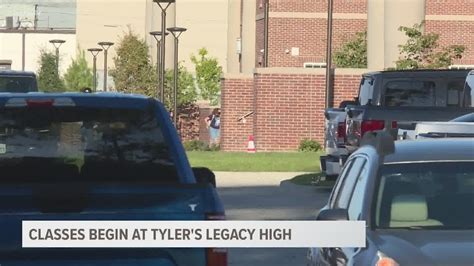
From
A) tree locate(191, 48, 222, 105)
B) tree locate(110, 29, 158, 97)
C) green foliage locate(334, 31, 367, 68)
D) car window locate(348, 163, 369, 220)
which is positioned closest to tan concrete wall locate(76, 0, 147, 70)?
tree locate(191, 48, 222, 105)

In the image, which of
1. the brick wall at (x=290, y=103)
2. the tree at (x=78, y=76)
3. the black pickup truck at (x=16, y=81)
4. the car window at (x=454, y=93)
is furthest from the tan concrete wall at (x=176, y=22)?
the car window at (x=454, y=93)

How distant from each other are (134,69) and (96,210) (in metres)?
43.5

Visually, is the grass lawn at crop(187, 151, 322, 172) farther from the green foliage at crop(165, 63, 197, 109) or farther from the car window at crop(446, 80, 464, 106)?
the green foliage at crop(165, 63, 197, 109)

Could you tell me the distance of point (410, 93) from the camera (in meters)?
18.8

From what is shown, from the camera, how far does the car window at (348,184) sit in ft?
25.8

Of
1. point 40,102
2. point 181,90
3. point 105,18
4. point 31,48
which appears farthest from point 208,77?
point 40,102

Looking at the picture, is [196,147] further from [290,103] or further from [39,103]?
[39,103]

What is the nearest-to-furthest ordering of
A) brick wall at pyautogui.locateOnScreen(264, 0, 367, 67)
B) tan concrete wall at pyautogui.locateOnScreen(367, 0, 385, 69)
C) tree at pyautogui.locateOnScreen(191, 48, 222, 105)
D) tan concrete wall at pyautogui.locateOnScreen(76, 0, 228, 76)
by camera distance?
tan concrete wall at pyautogui.locateOnScreen(367, 0, 385, 69) < brick wall at pyautogui.locateOnScreen(264, 0, 367, 67) < tree at pyautogui.locateOnScreen(191, 48, 222, 105) < tan concrete wall at pyautogui.locateOnScreen(76, 0, 228, 76)

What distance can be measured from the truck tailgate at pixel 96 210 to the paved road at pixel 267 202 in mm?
6480

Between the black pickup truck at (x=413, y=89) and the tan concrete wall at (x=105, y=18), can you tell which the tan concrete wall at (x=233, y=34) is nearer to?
the tan concrete wall at (x=105, y=18)

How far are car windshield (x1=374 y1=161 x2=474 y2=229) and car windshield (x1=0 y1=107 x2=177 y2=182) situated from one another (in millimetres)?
1425

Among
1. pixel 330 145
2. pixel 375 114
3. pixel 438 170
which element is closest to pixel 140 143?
pixel 438 170

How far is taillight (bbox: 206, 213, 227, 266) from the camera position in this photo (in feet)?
18.8

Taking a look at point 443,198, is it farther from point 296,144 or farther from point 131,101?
point 296,144
